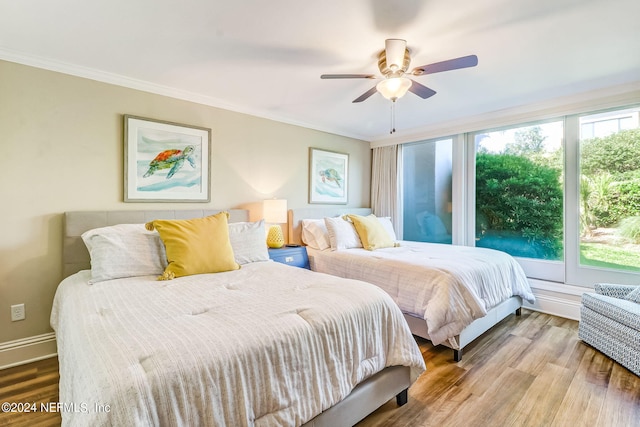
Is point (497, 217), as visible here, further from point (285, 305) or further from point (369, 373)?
point (285, 305)

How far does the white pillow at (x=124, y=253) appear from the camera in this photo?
6.64 feet

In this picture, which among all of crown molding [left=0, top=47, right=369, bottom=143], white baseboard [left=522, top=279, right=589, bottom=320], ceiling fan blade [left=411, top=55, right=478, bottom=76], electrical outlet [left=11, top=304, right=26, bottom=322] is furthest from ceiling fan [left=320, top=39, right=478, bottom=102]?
electrical outlet [left=11, top=304, right=26, bottom=322]

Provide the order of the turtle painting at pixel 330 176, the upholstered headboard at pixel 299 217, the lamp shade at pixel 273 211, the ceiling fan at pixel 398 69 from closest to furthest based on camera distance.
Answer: the ceiling fan at pixel 398 69, the lamp shade at pixel 273 211, the upholstered headboard at pixel 299 217, the turtle painting at pixel 330 176

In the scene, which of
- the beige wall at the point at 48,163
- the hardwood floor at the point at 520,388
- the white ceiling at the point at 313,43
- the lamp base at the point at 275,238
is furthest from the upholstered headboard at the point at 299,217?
the hardwood floor at the point at 520,388

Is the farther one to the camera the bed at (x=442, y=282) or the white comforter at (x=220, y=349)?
the bed at (x=442, y=282)

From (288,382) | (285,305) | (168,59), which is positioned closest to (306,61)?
(168,59)

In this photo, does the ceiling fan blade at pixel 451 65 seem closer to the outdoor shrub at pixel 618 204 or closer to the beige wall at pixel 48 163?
the beige wall at pixel 48 163

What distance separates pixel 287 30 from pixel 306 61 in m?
0.42

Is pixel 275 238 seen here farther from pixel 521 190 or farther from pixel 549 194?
pixel 549 194

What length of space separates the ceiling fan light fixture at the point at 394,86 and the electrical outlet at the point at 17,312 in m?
3.26

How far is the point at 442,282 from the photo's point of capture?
7.68ft

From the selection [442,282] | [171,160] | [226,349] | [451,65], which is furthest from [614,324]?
[171,160]

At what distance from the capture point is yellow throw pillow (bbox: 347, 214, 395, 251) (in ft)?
11.4

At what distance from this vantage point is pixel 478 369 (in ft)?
7.33
